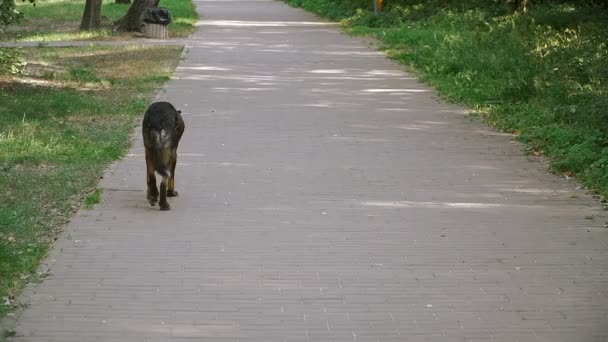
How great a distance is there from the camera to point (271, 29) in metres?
31.8

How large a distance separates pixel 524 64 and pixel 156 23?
38.9ft

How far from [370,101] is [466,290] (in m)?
9.68

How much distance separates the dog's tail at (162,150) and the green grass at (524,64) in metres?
4.45

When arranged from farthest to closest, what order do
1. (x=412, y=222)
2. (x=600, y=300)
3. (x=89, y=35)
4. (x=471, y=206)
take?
1. (x=89, y=35)
2. (x=471, y=206)
3. (x=412, y=222)
4. (x=600, y=300)

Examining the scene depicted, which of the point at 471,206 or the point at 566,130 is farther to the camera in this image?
the point at 566,130

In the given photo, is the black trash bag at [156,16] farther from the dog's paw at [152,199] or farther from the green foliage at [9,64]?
the dog's paw at [152,199]

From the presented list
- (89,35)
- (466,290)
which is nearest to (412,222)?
(466,290)

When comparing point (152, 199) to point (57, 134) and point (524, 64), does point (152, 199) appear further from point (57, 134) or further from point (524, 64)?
point (524, 64)

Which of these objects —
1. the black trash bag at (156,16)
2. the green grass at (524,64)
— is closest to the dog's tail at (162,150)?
the green grass at (524,64)

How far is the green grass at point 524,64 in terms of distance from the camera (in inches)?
519

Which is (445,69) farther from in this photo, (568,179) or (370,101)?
(568,179)

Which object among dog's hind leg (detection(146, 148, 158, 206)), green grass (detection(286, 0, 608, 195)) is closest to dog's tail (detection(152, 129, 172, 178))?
dog's hind leg (detection(146, 148, 158, 206))

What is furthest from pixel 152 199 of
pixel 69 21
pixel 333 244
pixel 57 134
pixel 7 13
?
pixel 69 21

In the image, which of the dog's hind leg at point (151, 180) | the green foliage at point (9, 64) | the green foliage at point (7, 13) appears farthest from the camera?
the green foliage at point (9, 64)
